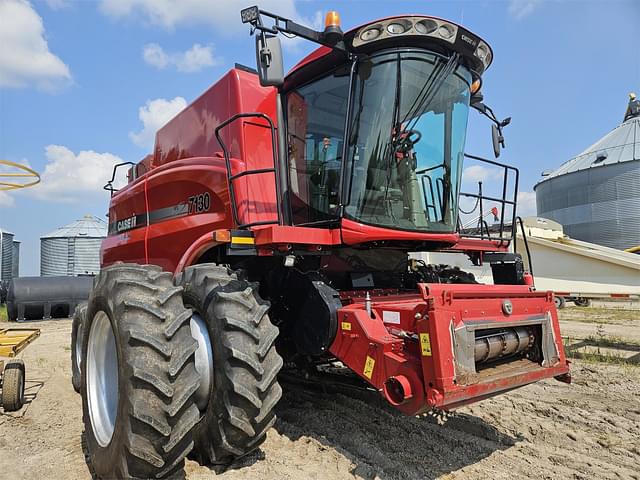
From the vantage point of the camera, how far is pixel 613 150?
3794cm

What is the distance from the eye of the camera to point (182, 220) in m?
5.08

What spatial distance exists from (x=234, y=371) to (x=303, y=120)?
224 cm

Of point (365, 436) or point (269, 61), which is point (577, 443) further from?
point (269, 61)

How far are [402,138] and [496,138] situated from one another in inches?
62.2

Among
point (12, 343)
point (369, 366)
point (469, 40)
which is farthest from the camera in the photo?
point (12, 343)

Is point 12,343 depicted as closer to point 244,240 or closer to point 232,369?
point 244,240

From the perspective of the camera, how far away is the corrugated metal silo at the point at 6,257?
23461mm

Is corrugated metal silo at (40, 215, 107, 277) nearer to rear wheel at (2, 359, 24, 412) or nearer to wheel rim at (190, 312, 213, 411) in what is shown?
rear wheel at (2, 359, 24, 412)

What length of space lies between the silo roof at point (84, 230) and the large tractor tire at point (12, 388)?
21.8 metres

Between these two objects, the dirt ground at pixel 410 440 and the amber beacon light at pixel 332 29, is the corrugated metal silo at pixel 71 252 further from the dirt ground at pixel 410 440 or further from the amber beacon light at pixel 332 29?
the amber beacon light at pixel 332 29

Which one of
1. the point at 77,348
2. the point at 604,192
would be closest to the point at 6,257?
the point at 77,348

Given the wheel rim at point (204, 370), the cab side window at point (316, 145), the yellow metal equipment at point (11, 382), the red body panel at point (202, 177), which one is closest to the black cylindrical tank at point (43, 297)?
the yellow metal equipment at point (11, 382)

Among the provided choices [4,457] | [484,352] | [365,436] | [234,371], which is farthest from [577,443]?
[4,457]

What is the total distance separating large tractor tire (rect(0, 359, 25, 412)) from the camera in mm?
5051
